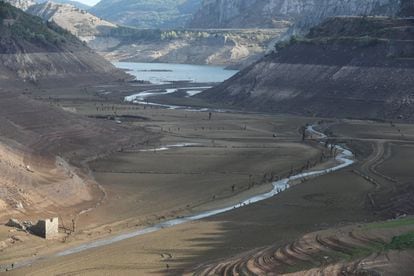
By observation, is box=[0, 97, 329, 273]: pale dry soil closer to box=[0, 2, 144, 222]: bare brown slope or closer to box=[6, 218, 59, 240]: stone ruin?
box=[6, 218, 59, 240]: stone ruin

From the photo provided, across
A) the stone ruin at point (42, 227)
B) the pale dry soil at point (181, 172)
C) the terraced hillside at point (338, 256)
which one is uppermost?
the terraced hillside at point (338, 256)

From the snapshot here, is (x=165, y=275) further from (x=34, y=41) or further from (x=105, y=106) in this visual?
(x=34, y=41)

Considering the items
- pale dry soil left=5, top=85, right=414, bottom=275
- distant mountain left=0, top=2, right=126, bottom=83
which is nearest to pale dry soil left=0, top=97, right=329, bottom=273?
pale dry soil left=5, top=85, right=414, bottom=275

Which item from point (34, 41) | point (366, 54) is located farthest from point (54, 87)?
point (366, 54)

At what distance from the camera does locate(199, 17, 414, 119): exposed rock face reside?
329 feet

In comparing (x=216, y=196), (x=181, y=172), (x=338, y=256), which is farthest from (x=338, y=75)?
(x=338, y=256)

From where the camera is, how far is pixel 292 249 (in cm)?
3088

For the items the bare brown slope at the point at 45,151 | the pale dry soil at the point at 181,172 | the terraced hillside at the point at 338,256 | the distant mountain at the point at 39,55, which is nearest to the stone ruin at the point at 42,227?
the pale dry soil at the point at 181,172

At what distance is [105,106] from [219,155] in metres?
47.4

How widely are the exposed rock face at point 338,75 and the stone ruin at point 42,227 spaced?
216 feet

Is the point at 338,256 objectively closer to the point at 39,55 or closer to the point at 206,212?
the point at 206,212

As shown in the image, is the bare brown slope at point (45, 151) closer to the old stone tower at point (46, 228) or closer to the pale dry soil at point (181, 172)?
the pale dry soil at point (181, 172)

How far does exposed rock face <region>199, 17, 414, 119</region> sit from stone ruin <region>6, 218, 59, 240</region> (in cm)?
6571

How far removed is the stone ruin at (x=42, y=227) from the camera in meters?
37.6
